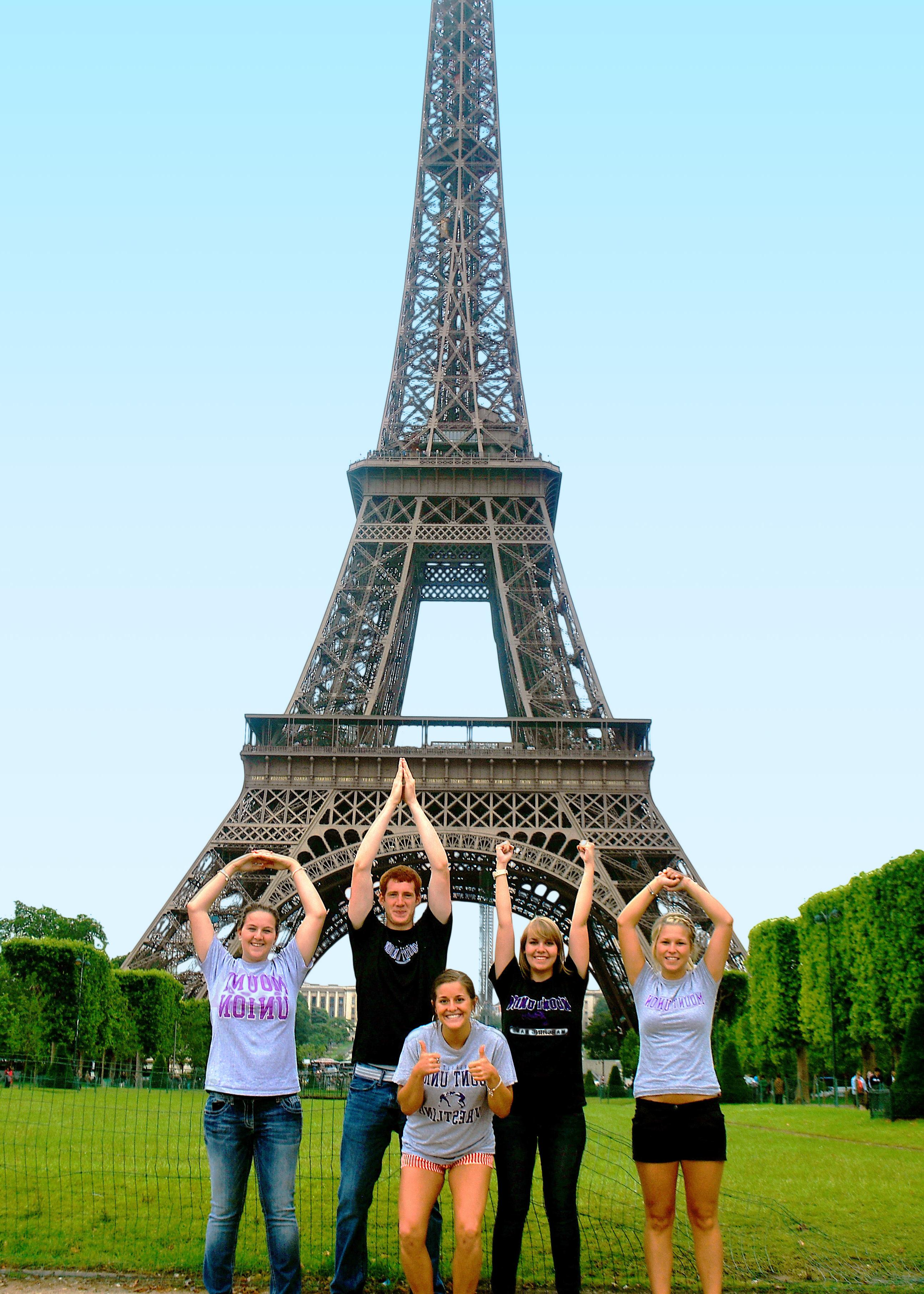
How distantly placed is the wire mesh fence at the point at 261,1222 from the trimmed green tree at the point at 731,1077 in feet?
50.8

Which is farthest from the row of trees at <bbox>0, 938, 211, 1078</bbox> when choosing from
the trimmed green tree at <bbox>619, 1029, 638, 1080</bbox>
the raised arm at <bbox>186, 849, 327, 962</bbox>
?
the raised arm at <bbox>186, 849, 327, 962</bbox>

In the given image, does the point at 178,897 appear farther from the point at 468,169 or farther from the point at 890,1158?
the point at 468,169

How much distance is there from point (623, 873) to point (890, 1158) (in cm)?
2001

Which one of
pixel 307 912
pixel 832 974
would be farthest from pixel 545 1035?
pixel 832 974

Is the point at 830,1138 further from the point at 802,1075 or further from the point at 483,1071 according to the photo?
the point at 802,1075

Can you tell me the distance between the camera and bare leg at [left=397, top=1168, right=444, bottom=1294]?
5.69 meters

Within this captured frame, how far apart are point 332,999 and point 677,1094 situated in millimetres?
169230

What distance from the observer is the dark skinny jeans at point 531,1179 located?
20.6 feet

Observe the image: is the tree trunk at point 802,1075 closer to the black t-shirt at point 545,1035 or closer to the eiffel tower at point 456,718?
the eiffel tower at point 456,718

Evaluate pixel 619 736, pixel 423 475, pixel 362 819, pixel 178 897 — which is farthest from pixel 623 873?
pixel 423 475

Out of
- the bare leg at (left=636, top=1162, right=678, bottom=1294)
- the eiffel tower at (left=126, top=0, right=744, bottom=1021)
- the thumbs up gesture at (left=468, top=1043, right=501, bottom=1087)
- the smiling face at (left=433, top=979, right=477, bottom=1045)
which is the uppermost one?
the eiffel tower at (left=126, top=0, right=744, bottom=1021)

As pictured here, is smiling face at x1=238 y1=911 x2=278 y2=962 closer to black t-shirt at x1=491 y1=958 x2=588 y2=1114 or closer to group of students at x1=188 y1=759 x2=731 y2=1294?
group of students at x1=188 y1=759 x2=731 y2=1294

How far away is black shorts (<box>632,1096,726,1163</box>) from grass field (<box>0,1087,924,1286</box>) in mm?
1920

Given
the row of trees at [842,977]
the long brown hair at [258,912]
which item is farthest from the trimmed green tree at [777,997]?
the long brown hair at [258,912]
